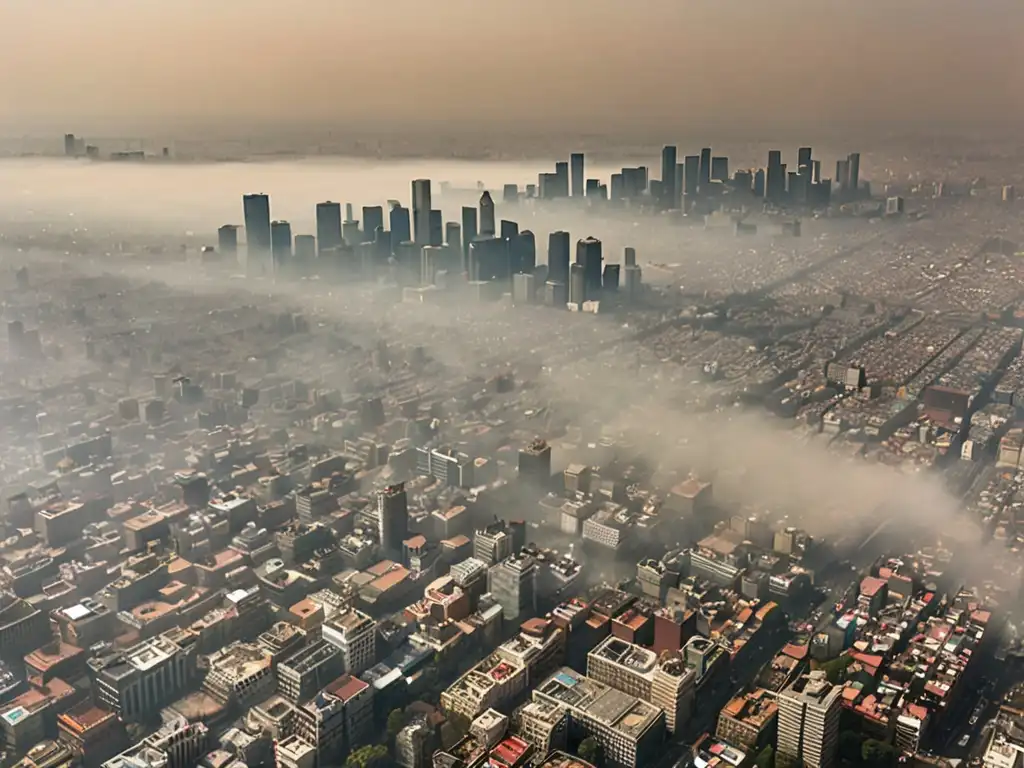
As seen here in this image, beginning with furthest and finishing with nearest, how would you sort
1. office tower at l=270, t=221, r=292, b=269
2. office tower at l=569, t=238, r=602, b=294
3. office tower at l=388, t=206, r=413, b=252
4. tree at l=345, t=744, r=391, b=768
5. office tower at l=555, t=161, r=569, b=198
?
office tower at l=388, t=206, r=413, b=252 < office tower at l=270, t=221, r=292, b=269 < office tower at l=569, t=238, r=602, b=294 < office tower at l=555, t=161, r=569, b=198 < tree at l=345, t=744, r=391, b=768

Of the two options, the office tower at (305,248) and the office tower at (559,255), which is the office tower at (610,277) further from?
the office tower at (305,248)

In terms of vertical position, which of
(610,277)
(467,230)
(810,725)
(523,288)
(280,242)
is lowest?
(810,725)

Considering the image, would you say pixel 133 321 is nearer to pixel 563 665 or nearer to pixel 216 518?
pixel 216 518

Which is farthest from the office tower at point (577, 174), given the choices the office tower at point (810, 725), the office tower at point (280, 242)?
the office tower at point (810, 725)

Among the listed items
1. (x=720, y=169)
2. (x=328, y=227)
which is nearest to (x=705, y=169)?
(x=720, y=169)

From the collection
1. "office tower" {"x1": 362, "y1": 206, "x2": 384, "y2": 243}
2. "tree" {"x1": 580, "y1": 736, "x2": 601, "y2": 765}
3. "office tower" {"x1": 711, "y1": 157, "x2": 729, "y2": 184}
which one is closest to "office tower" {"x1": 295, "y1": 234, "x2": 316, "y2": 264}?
"office tower" {"x1": 362, "y1": 206, "x2": 384, "y2": 243}

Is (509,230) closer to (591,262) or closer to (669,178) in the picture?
(591,262)

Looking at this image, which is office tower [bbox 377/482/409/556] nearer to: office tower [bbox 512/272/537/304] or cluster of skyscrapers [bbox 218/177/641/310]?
cluster of skyscrapers [bbox 218/177/641/310]
